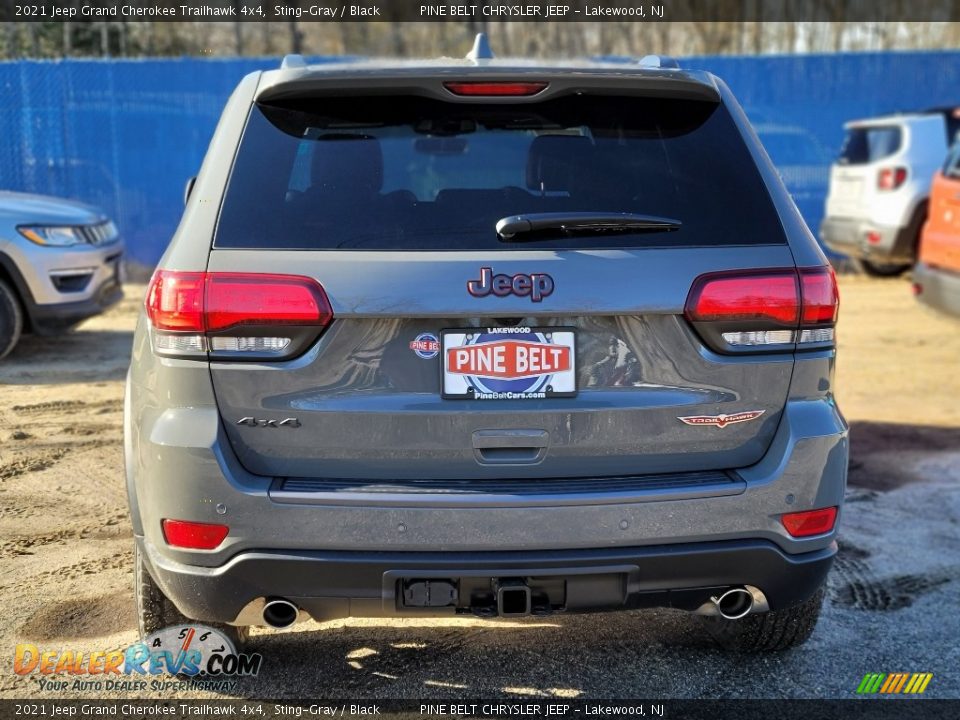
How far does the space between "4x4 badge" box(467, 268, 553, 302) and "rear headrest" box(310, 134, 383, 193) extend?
40 centimetres

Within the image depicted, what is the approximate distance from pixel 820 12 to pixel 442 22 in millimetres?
10433

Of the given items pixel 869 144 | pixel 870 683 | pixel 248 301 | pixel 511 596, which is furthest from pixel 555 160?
pixel 869 144

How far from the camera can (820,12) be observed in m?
27.6

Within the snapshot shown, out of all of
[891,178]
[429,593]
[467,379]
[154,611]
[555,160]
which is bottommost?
[154,611]

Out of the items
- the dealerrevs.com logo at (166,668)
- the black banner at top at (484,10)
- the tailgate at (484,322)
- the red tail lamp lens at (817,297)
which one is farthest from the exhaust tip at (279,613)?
the black banner at top at (484,10)

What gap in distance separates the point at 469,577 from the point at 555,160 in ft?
3.79

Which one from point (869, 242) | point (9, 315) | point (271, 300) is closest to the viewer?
point (271, 300)

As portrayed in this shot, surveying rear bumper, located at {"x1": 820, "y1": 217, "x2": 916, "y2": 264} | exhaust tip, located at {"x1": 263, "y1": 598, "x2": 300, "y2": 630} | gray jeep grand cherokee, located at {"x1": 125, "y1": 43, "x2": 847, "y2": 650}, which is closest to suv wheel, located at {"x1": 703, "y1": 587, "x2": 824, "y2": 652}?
gray jeep grand cherokee, located at {"x1": 125, "y1": 43, "x2": 847, "y2": 650}

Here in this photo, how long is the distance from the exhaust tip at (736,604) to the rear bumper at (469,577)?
68 mm

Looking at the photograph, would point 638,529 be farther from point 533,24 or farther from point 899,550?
point 533,24

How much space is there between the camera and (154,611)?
314cm

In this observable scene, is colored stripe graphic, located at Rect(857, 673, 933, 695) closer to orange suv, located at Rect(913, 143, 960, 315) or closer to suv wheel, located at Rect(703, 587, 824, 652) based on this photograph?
suv wheel, located at Rect(703, 587, 824, 652)

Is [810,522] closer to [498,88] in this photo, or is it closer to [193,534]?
[498,88]

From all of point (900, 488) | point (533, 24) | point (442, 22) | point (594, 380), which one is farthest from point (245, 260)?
point (533, 24)
